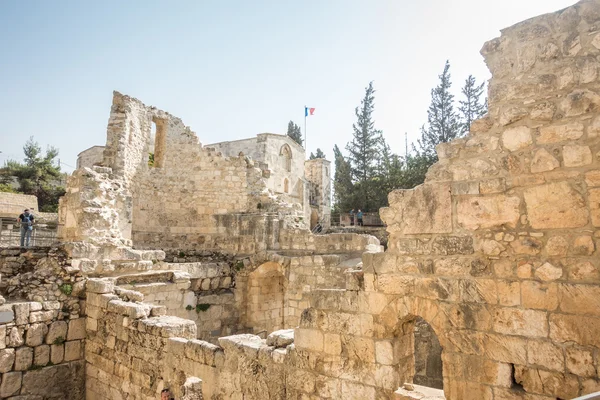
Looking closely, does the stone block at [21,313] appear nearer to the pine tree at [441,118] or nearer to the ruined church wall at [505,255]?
the ruined church wall at [505,255]

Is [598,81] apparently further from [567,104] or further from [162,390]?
[162,390]

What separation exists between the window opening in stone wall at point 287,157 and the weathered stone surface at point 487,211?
26314mm

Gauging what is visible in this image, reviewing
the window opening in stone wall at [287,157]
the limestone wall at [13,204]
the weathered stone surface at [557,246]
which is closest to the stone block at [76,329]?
the weathered stone surface at [557,246]

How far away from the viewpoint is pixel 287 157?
98.5ft

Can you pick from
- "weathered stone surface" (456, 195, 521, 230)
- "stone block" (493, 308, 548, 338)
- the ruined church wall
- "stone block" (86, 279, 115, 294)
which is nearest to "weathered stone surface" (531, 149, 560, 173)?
the ruined church wall

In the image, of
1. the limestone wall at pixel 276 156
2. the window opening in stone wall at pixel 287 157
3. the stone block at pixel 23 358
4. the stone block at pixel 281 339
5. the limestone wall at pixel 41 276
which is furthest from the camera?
the window opening in stone wall at pixel 287 157

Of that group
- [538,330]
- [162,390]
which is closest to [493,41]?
[538,330]

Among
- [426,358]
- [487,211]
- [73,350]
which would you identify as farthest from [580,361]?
[426,358]

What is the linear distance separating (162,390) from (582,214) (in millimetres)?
5551

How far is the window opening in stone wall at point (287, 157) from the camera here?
1171 inches

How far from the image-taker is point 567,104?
320 centimetres

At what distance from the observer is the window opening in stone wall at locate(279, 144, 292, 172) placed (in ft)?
97.6

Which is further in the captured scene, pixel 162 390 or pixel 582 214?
pixel 162 390

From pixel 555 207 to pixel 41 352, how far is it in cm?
776
